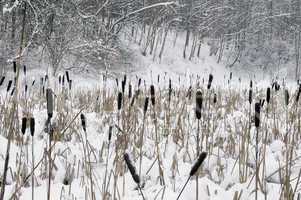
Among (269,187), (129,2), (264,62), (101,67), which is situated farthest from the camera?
(264,62)

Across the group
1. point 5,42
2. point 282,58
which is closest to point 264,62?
point 282,58

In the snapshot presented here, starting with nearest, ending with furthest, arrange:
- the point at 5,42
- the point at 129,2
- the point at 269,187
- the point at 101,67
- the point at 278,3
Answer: the point at 269,187
the point at 5,42
the point at 101,67
the point at 129,2
the point at 278,3

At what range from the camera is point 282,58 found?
174 ft

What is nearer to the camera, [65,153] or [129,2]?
[65,153]

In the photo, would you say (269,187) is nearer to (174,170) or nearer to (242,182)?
(242,182)

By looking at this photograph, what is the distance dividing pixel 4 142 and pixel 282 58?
2129 inches

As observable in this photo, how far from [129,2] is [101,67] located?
8391 mm

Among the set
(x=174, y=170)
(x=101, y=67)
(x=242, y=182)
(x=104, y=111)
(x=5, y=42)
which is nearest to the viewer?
(x=242, y=182)

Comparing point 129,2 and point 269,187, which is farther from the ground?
point 129,2

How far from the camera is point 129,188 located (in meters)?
1.76

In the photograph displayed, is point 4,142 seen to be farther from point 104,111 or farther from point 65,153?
point 104,111

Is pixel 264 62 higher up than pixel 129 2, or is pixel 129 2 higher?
pixel 129 2

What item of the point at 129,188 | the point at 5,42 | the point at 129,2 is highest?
the point at 129,2

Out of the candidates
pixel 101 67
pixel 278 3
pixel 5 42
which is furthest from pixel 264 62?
pixel 5 42
